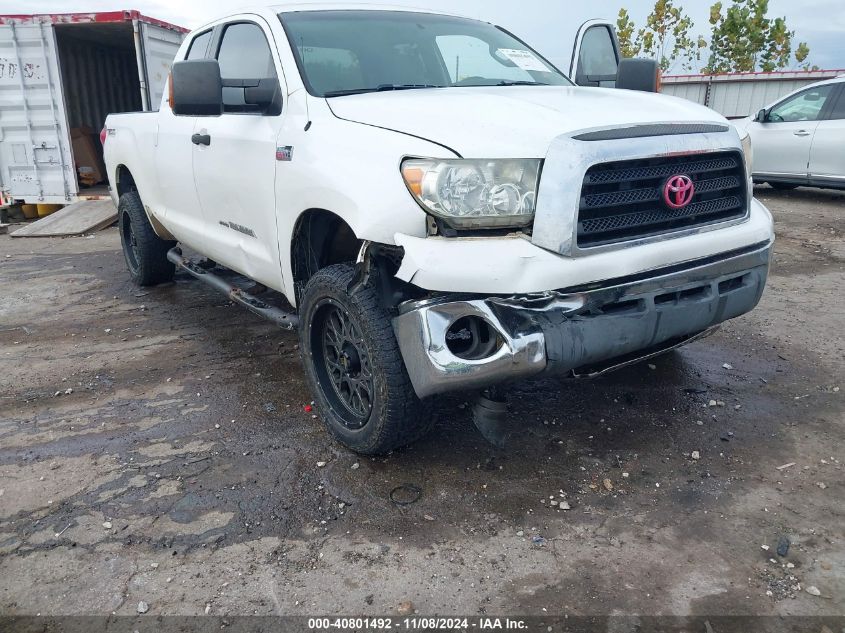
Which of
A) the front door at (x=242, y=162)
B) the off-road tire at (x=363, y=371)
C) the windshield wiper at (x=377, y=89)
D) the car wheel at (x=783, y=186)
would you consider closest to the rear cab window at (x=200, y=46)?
the front door at (x=242, y=162)

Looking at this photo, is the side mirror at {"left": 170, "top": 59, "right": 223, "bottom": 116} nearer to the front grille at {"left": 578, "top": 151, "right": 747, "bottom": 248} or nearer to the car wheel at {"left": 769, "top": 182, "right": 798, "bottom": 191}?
the front grille at {"left": 578, "top": 151, "right": 747, "bottom": 248}

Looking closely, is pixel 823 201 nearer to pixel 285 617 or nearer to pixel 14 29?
pixel 285 617

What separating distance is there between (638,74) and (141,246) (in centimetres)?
407

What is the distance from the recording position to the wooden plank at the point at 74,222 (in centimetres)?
901

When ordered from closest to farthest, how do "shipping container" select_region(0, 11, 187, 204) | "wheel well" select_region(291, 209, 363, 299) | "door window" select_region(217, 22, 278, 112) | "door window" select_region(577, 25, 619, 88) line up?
"wheel well" select_region(291, 209, 363, 299) < "door window" select_region(217, 22, 278, 112) < "door window" select_region(577, 25, 619, 88) < "shipping container" select_region(0, 11, 187, 204)

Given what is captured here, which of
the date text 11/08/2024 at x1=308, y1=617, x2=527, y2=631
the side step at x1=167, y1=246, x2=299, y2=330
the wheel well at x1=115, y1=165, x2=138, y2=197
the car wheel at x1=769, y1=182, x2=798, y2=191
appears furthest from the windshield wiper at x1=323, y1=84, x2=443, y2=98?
the car wheel at x1=769, y1=182, x2=798, y2=191

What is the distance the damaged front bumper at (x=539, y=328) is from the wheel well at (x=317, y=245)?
28.9 inches

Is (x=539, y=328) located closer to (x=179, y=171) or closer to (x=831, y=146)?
(x=179, y=171)

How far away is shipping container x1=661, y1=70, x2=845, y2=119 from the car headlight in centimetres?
1444

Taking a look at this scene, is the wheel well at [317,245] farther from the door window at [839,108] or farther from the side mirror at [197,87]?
the door window at [839,108]

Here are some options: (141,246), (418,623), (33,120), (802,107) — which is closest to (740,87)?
(802,107)

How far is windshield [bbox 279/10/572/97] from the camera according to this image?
10.9ft

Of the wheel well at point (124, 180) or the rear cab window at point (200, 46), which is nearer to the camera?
the rear cab window at point (200, 46)

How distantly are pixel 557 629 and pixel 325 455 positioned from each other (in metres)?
1.42
